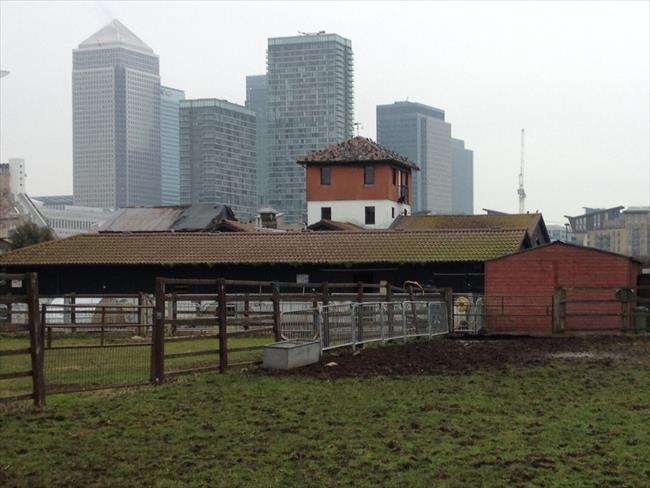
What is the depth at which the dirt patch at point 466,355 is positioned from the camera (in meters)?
17.7

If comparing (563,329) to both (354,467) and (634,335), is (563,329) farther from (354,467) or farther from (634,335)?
(354,467)

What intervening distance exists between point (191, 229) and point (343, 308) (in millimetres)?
48466

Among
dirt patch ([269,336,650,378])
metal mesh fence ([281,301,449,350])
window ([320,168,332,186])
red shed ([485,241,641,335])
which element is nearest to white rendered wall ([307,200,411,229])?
window ([320,168,332,186])

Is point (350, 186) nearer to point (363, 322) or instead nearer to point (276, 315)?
point (363, 322)

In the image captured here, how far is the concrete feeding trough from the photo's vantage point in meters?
17.5

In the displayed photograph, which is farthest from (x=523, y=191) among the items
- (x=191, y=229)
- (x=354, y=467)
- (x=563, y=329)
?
(x=354, y=467)

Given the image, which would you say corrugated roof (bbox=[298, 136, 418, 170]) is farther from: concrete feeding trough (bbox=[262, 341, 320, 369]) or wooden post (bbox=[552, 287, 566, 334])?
concrete feeding trough (bbox=[262, 341, 320, 369])

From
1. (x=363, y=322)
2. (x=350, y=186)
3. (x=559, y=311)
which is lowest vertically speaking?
(x=559, y=311)

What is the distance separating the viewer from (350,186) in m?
80.6

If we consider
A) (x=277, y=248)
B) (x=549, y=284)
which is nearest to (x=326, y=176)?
(x=277, y=248)

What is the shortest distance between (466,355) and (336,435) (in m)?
11.0

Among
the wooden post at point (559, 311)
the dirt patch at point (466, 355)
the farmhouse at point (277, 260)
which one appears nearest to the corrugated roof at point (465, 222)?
the farmhouse at point (277, 260)

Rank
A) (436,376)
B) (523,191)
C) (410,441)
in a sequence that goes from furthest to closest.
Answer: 1. (523,191)
2. (436,376)
3. (410,441)

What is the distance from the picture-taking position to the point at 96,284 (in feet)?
157
